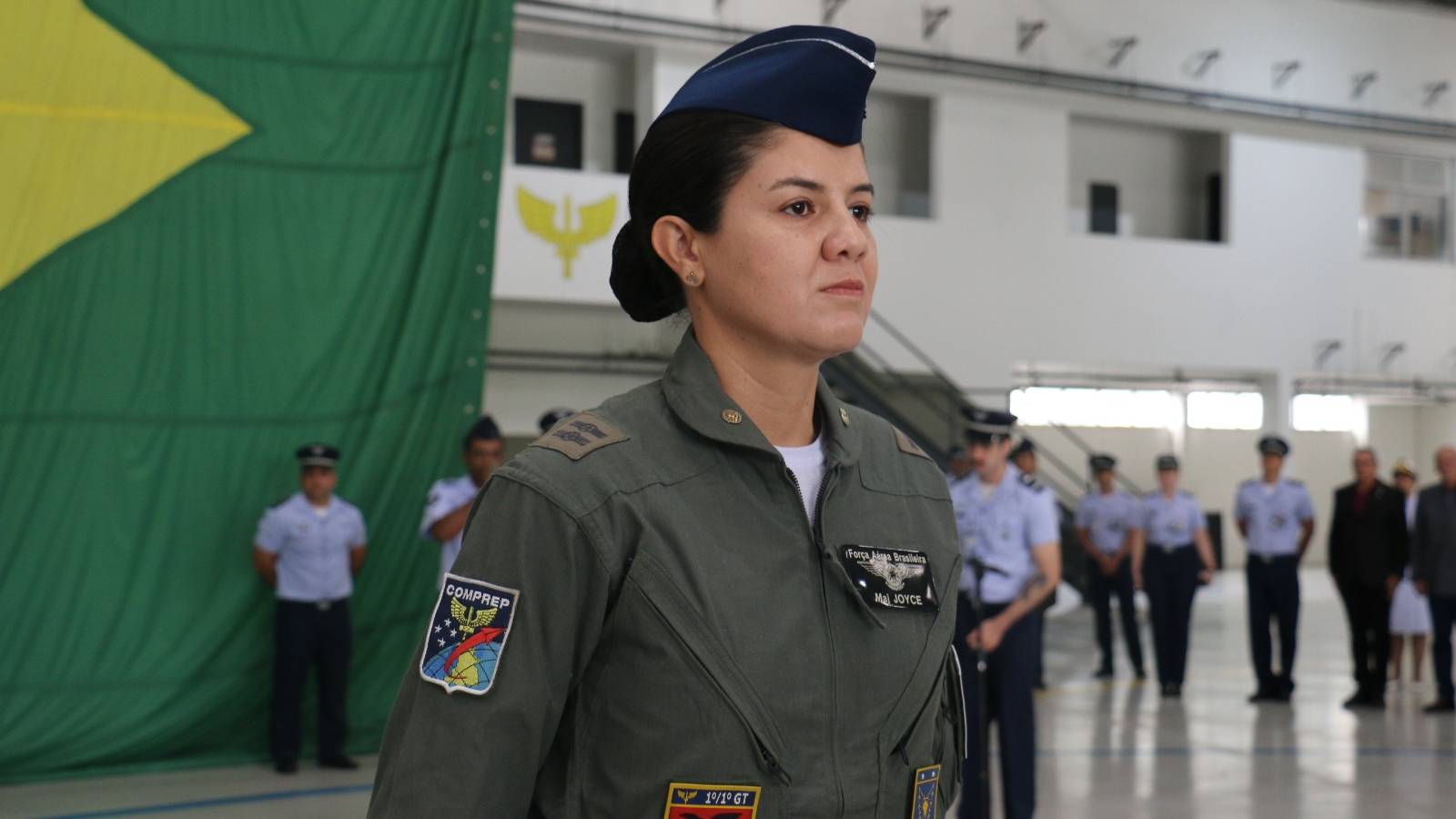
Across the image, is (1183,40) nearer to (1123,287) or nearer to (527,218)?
(1123,287)

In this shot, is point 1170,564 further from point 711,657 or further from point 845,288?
point 711,657

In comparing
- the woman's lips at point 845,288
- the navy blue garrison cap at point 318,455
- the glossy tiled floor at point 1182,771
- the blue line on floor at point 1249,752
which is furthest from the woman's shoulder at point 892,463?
the blue line on floor at point 1249,752

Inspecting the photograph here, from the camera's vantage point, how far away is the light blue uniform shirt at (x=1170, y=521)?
35.0 feet

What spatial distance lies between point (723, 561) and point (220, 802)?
5569 mm

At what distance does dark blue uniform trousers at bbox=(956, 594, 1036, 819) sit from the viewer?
5.48m

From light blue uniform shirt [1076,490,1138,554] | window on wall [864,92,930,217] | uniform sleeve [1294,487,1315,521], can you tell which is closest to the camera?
uniform sleeve [1294,487,1315,521]

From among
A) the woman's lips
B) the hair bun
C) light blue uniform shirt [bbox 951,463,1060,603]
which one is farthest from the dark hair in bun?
light blue uniform shirt [bbox 951,463,1060,603]

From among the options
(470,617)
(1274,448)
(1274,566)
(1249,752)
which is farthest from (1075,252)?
(470,617)

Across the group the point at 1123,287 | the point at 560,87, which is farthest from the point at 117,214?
the point at 1123,287

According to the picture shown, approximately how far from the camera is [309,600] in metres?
6.76

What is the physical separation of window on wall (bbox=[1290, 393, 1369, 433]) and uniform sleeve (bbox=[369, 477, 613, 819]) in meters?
23.7

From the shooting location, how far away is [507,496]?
4.10 feet

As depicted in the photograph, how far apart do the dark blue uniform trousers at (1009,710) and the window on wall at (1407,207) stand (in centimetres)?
1745

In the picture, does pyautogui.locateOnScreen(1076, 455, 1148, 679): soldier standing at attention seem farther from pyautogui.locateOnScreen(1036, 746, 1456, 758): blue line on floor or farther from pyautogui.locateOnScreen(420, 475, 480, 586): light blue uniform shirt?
pyautogui.locateOnScreen(420, 475, 480, 586): light blue uniform shirt
